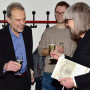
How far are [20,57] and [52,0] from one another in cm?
168

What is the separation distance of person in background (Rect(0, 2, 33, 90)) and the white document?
0.56 meters

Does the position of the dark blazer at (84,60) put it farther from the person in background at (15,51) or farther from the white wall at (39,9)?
the white wall at (39,9)

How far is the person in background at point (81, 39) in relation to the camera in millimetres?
2133

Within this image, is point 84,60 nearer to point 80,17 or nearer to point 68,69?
point 68,69

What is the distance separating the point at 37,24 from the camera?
165 inches

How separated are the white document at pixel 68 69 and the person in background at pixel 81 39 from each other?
4 centimetres

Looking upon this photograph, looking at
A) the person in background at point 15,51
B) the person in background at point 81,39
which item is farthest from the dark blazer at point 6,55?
the person in background at point 81,39

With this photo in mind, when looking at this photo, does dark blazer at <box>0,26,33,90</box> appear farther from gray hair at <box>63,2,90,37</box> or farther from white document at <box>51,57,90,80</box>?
gray hair at <box>63,2,90,37</box>

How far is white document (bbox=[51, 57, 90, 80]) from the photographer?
→ 2146 millimetres

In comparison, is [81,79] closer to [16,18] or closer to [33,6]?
[16,18]

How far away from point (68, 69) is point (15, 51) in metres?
0.81

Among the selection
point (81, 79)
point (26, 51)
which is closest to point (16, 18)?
point (26, 51)

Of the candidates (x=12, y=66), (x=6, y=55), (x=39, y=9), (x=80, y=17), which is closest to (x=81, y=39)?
(x=80, y=17)

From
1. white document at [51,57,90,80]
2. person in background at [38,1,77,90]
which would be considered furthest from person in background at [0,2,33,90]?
white document at [51,57,90,80]
